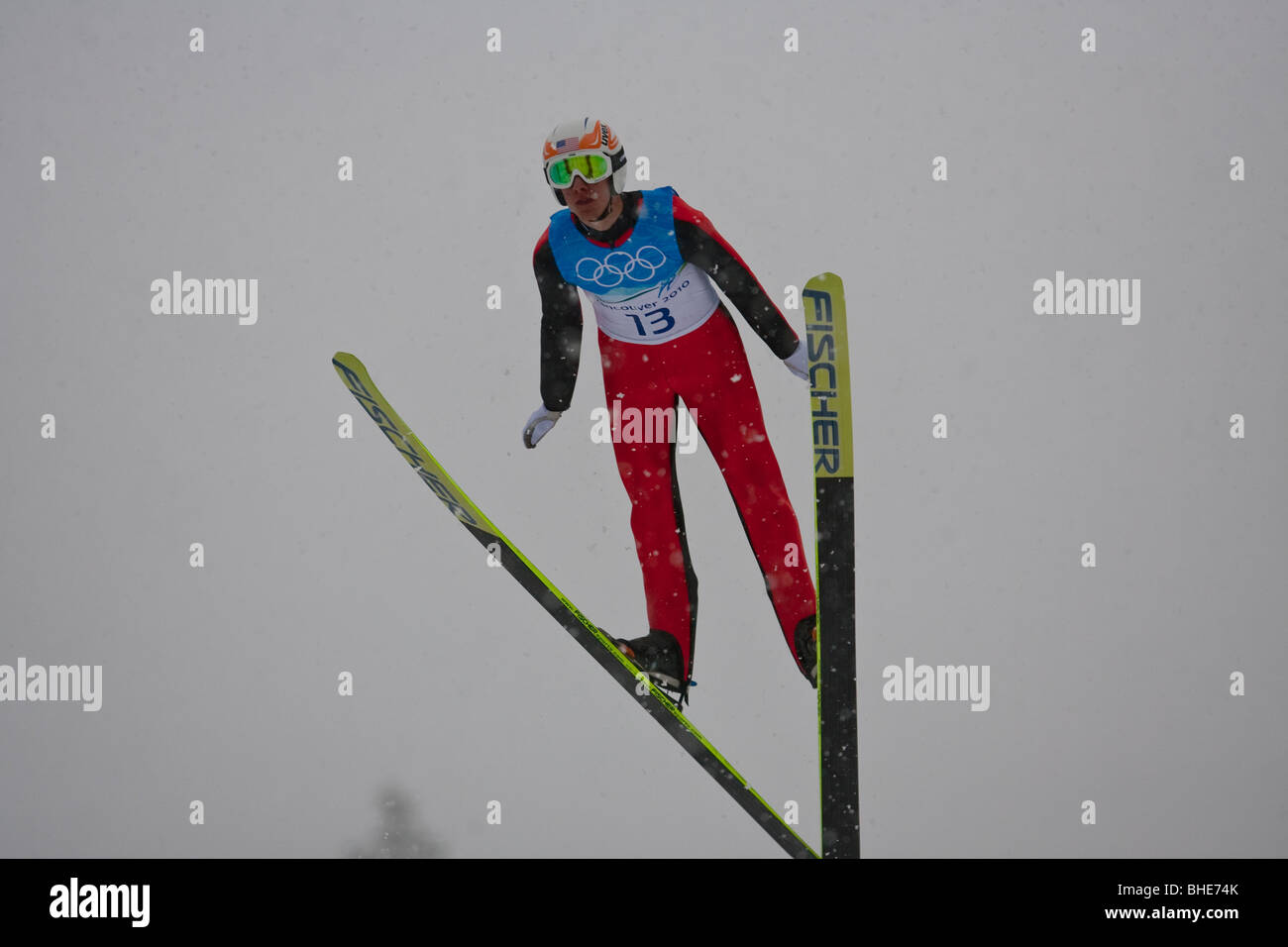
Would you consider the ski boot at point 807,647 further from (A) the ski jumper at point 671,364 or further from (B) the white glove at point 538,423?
(B) the white glove at point 538,423

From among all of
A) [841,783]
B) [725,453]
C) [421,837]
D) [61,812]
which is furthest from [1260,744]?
[61,812]

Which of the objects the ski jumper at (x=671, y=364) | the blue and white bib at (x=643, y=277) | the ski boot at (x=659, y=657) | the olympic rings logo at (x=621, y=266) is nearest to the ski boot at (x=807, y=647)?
the ski jumper at (x=671, y=364)

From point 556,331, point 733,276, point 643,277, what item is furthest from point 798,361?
point 556,331

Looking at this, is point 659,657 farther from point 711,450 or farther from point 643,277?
point 643,277

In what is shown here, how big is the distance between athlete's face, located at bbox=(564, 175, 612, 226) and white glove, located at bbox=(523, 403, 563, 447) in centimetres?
71

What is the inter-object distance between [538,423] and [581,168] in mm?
879

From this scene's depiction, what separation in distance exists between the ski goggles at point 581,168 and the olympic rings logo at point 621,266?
0.22 metres

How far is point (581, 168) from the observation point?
2.75m

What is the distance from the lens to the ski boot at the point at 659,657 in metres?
3.09

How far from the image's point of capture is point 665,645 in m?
3.11

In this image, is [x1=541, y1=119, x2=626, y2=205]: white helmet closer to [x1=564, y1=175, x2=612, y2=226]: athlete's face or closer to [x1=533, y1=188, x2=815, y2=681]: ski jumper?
[x1=564, y1=175, x2=612, y2=226]: athlete's face

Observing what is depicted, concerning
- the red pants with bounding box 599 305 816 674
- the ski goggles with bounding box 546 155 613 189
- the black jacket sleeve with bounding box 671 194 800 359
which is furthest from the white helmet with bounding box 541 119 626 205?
the red pants with bounding box 599 305 816 674

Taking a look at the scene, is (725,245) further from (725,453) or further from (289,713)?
(289,713)

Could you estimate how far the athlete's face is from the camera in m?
2.77
